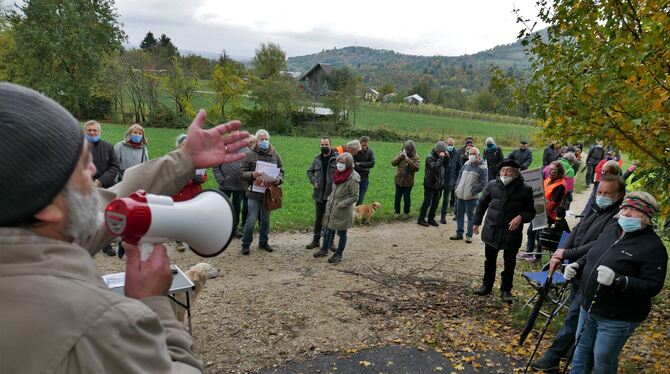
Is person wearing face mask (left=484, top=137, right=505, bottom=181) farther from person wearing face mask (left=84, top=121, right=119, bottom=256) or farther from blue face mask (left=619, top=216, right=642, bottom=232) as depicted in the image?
person wearing face mask (left=84, top=121, right=119, bottom=256)

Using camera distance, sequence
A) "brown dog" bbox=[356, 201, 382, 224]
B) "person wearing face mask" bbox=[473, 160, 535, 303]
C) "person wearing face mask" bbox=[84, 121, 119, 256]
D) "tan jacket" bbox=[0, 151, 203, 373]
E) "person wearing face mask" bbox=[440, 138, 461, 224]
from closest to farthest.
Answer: "tan jacket" bbox=[0, 151, 203, 373]
"person wearing face mask" bbox=[473, 160, 535, 303]
"person wearing face mask" bbox=[84, 121, 119, 256]
"brown dog" bbox=[356, 201, 382, 224]
"person wearing face mask" bbox=[440, 138, 461, 224]

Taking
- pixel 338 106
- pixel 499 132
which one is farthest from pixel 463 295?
pixel 499 132

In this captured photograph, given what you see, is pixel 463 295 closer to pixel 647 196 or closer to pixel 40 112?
pixel 647 196

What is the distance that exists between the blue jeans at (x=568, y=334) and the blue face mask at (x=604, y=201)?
3.08 feet

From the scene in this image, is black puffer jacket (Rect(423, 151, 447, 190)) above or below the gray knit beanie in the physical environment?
below

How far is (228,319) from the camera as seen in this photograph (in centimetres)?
568

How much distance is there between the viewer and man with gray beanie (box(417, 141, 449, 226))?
420 inches

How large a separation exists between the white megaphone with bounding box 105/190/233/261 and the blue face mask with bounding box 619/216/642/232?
3.84m

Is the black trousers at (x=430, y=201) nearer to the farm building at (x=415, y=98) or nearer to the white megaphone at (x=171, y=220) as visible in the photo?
the white megaphone at (x=171, y=220)

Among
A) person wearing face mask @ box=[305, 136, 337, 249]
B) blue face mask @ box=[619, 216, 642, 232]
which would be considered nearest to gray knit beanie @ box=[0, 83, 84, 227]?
blue face mask @ box=[619, 216, 642, 232]

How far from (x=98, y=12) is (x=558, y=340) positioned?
4953 centimetres

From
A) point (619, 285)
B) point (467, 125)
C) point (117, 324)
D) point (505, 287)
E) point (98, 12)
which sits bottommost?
point (505, 287)

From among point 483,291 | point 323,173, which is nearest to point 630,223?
point 483,291

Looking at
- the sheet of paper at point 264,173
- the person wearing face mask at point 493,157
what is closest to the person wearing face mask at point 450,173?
the person wearing face mask at point 493,157
